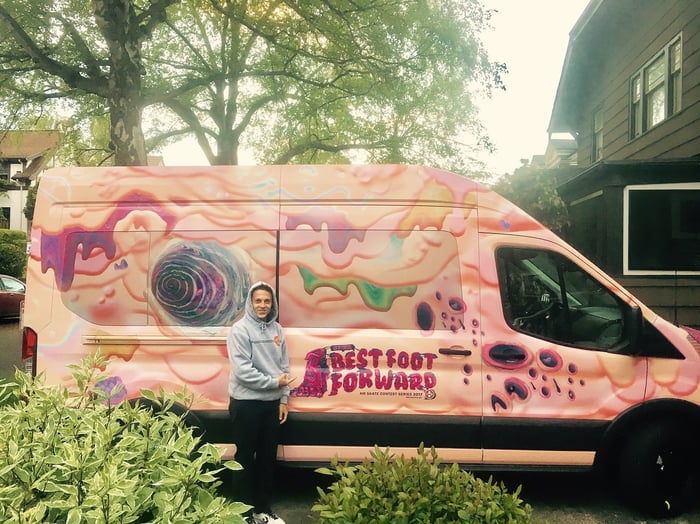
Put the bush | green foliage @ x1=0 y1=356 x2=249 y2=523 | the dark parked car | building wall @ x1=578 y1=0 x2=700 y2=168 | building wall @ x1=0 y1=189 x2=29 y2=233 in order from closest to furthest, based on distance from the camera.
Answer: green foliage @ x1=0 y1=356 x2=249 y2=523 < the bush < building wall @ x1=578 y1=0 x2=700 y2=168 < the dark parked car < building wall @ x1=0 y1=189 x2=29 y2=233

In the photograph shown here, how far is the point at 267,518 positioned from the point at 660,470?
271 centimetres

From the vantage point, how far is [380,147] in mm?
18250

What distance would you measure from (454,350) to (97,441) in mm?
2761

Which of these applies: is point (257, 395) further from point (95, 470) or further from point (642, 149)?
point (642, 149)

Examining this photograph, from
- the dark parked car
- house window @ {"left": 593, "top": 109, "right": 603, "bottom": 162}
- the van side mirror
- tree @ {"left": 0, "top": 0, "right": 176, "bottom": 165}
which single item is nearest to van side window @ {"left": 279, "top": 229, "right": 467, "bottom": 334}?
the van side mirror

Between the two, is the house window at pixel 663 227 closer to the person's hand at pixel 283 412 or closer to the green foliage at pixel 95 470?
the person's hand at pixel 283 412

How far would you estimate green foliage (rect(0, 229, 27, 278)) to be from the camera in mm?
29703

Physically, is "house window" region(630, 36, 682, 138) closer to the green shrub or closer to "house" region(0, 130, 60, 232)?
the green shrub

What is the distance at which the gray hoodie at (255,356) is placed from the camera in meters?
3.91

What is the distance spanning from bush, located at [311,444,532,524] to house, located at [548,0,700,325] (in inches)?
303

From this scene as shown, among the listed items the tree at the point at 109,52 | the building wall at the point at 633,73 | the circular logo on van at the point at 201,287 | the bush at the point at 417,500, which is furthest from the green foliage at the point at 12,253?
the bush at the point at 417,500

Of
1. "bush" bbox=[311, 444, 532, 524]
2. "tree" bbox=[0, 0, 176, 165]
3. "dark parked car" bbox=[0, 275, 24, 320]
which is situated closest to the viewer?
"bush" bbox=[311, 444, 532, 524]

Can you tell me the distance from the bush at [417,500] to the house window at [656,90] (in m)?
11.2

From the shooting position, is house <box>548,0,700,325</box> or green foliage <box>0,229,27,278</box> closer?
house <box>548,0,700,325</box>
